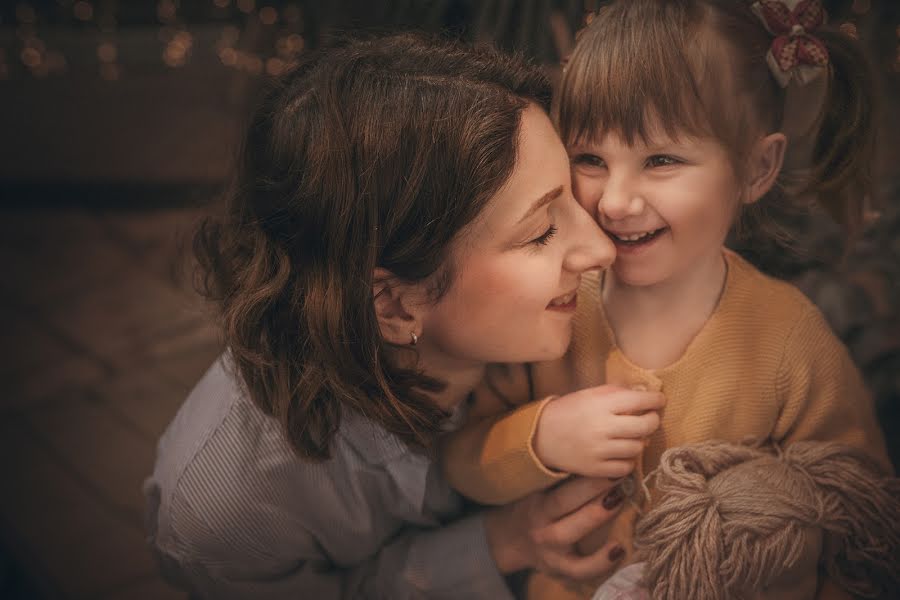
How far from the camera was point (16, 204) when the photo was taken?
8.52 ft

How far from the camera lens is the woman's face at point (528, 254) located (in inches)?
32.9

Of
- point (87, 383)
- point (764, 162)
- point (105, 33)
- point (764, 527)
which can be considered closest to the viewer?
point (764, 527)

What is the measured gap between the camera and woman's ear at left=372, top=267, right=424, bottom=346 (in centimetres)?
88

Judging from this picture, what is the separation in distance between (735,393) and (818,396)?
86mm

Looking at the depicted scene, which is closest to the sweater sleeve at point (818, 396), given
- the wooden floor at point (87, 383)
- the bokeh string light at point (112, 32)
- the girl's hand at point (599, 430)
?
the girl's hand at point (599, 430)

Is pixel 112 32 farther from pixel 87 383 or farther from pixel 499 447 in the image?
pixel 499 447

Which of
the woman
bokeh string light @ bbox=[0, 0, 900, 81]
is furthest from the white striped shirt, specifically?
bokeh string light @ bbox=[0, 0, 900, 81]

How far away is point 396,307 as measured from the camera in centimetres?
91

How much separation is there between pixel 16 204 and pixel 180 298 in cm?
79

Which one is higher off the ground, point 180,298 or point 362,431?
point 362,431

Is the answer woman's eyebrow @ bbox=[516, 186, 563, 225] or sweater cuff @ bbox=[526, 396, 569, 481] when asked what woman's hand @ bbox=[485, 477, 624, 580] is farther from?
woman's eyebrow @ bbox=[516, 186, 563, 225]

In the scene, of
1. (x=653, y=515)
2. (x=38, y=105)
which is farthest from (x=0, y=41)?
(x=653, y=515)

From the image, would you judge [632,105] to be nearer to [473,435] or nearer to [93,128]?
[473,435]

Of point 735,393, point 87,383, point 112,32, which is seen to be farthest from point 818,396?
point 112,32
